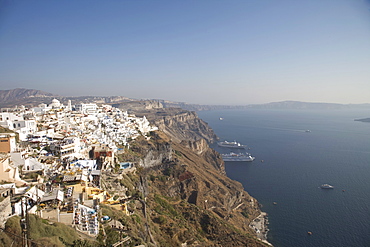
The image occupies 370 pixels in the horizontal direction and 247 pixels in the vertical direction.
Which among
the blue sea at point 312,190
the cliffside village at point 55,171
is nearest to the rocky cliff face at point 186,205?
the cliffside village at point 55,171

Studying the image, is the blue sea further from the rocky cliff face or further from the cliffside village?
the cliffside village

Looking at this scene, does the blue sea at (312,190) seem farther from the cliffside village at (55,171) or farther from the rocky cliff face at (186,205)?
the cliffside village at (55,171)

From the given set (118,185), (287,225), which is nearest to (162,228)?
(118,185)

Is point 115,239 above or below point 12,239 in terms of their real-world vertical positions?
below

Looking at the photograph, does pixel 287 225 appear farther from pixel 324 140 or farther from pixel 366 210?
pixel 324 140

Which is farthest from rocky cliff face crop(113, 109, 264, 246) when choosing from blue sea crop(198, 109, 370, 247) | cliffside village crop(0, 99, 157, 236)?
blue sea crop(198, 109, 370, 247)
